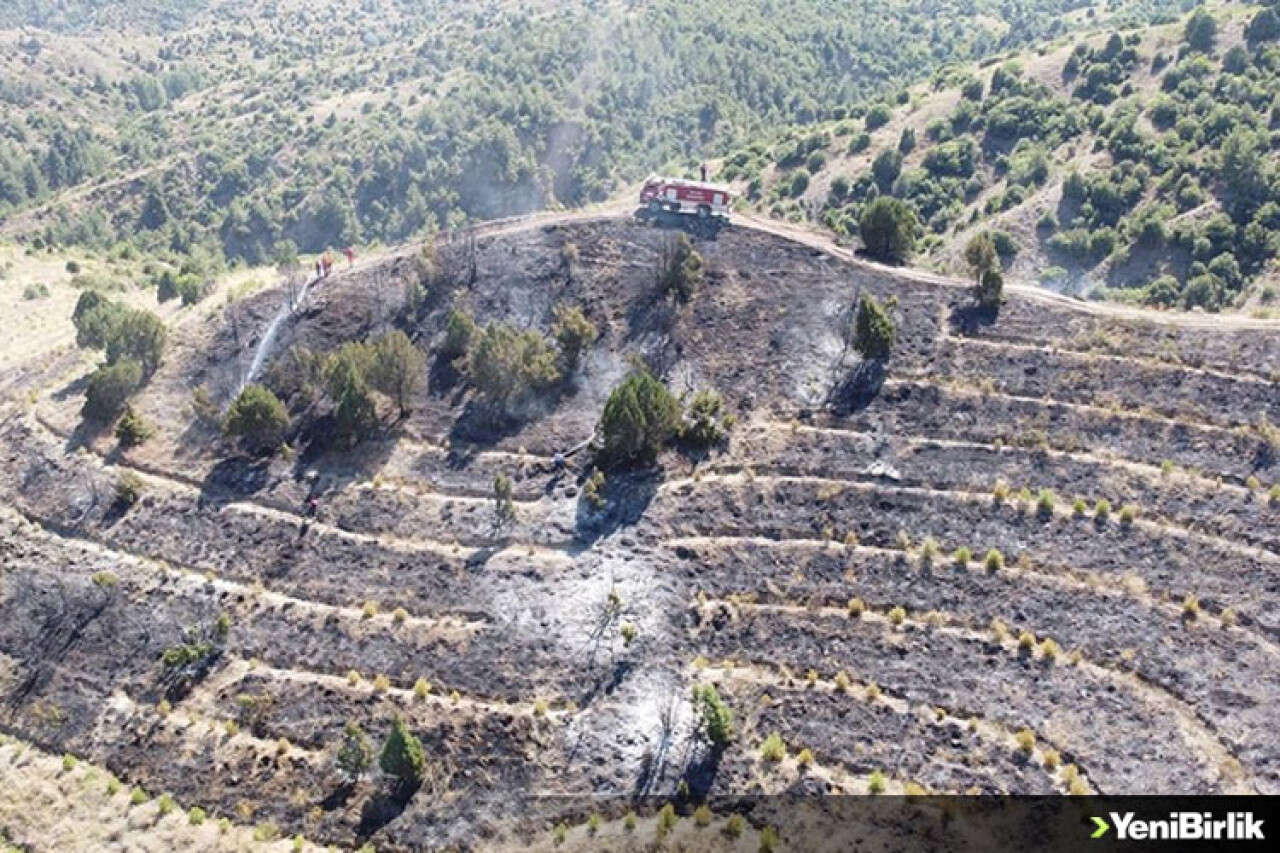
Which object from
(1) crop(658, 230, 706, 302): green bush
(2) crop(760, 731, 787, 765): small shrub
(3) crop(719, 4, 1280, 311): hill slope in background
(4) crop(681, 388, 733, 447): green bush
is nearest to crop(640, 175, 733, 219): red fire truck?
(1) crop(658, 230, 706, 302): green bush

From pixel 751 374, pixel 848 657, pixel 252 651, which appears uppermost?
pixel 751 374

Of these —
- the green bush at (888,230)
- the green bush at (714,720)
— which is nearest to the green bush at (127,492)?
the green bush at (714,720)

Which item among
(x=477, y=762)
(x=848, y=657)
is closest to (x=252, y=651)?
(x=477, y=762)

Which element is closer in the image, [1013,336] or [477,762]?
[477,762]

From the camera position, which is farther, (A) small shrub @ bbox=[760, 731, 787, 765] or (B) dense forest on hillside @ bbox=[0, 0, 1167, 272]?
(B) dense forest on hillside @ bbox=[0, 0, 1167, 272]

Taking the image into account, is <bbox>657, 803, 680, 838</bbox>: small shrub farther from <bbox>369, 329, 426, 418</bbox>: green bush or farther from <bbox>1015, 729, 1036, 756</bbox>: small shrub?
<bbox>369, 329, 426, 418</bbox>: green bush

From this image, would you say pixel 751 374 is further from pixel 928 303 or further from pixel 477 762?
pixel 477 762
